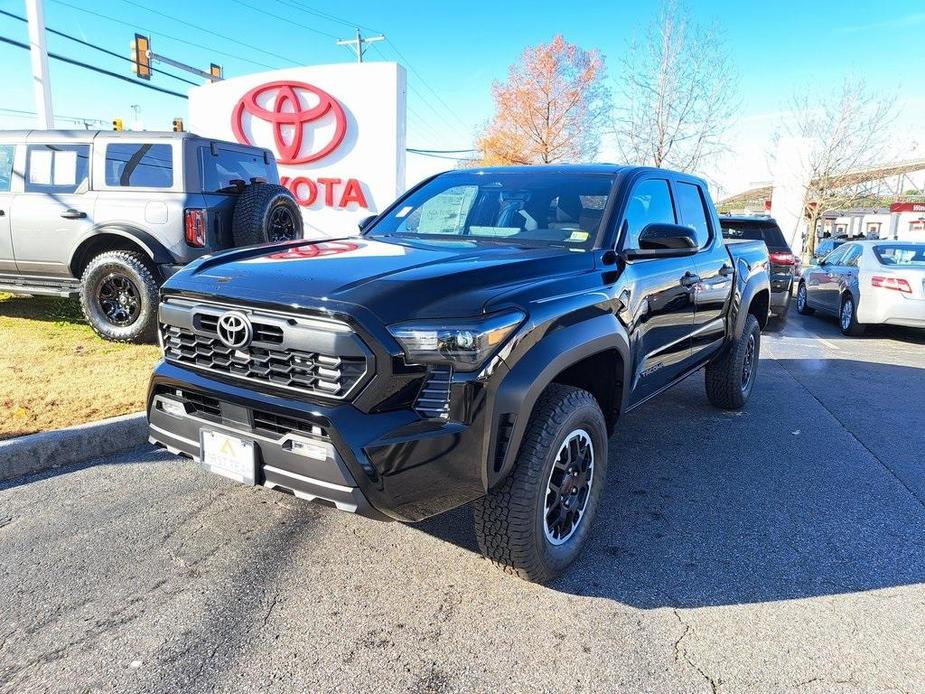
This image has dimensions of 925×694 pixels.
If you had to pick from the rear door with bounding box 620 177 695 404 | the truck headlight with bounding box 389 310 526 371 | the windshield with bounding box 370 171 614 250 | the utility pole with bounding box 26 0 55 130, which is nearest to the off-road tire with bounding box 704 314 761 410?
the rear door with bounding box 620 177 695 404

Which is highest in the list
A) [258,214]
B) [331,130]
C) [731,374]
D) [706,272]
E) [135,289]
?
[331,130]

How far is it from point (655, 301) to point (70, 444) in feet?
11.8

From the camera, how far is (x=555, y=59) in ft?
108

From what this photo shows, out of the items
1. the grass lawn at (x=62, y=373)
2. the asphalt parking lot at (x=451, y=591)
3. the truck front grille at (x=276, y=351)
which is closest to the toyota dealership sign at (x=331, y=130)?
the grass lawn at (x=62, y=373)

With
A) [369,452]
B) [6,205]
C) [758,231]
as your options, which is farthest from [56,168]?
[758,231]

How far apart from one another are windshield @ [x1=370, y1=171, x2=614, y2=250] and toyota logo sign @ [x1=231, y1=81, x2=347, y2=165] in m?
10.4

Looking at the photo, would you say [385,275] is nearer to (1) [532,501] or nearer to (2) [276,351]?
(2) [276,351]

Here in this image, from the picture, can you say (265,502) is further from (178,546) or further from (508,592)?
(508,592)

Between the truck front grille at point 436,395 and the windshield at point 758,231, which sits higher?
the windshield at point 758,231

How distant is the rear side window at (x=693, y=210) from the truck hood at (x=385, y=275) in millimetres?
1689

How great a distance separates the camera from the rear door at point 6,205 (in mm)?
6812

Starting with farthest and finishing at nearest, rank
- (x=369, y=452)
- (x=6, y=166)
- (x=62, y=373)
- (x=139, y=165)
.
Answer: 1. (x=6, y=166)
2. (x=139, y=165)
3. (x=62, y=373)
4. (x=369, y=452)

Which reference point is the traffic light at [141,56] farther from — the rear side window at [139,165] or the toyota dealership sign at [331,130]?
the rear side window at [139,165]

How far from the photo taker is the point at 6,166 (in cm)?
698
